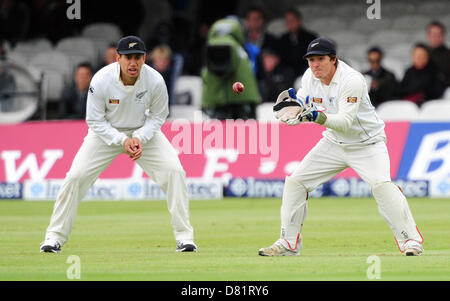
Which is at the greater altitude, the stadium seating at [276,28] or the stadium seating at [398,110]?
the stadium seating at [276,28]

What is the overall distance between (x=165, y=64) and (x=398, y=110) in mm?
4415

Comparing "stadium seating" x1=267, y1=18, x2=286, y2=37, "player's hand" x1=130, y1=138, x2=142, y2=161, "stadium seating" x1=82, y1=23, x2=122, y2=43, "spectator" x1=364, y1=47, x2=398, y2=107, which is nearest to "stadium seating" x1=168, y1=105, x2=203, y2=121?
"spectator" x1=364, y1=47, x2=398, y2=107

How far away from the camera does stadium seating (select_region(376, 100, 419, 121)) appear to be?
18.4 metres

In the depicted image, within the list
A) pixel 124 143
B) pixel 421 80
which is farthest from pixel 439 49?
pixel 124 143

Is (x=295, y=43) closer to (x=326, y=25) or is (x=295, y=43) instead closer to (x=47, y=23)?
(x=326, y=25)

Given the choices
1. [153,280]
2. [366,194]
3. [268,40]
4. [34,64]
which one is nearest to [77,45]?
[34,64]

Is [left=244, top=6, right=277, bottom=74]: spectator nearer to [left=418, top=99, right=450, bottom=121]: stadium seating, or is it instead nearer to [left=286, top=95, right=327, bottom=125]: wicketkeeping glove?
[left=418, top=99, right=450, bottom=121]: stadium seating

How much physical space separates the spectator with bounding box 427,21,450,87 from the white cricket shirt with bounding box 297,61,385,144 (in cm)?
985

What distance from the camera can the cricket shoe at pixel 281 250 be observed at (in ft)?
33.1

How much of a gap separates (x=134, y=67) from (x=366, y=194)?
26.6 feet

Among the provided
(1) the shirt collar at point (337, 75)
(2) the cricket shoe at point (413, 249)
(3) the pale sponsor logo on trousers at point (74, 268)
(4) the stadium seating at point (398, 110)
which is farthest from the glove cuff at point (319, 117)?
(4) the stadium seating at point (398, 110)

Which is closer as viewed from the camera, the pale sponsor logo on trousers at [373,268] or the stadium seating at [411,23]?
the pale sponsor logo on trousers at [373,268]

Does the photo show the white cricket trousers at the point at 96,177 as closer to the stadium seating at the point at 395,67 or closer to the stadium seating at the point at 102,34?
the stadium seating at the point at 395,67

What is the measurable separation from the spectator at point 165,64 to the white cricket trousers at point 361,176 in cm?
919
